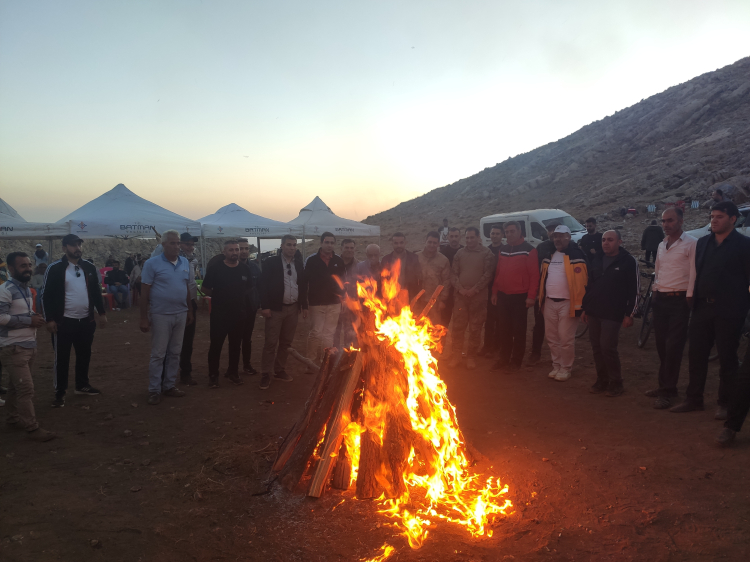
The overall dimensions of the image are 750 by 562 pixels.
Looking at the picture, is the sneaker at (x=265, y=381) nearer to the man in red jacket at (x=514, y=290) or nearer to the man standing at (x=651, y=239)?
the man in red jacket at (x=514, y=290)

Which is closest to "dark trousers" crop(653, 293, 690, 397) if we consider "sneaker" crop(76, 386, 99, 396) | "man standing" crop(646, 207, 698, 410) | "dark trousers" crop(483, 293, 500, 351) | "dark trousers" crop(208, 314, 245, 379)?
"man standing" crop(646, 207, 698, 410)

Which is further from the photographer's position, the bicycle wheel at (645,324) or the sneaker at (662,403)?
the bicycle wheel at (645,324)

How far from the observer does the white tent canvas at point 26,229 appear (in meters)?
12.4

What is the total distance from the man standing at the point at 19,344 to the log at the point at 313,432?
110 inches

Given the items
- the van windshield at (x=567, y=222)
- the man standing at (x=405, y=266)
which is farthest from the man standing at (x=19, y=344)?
the van windshield at (x=567, y=222)

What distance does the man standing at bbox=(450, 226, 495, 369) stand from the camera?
7488mm

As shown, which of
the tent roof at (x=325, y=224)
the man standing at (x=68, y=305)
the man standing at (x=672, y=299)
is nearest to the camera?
the man standing at (x=672, y=299)

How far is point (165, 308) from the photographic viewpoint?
6113 millimetres

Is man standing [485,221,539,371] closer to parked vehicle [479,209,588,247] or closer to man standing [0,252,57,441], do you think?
man standing [0,252,57,441]

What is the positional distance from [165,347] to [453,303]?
15.0 ft

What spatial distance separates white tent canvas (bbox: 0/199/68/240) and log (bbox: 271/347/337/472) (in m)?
11.9

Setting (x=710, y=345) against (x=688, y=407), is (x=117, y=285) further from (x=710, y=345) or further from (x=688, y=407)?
(x=710, y=345)

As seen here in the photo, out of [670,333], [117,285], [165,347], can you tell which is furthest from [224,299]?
[117,285]

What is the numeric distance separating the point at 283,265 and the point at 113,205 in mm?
10108
